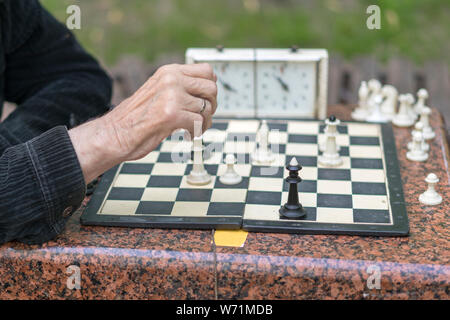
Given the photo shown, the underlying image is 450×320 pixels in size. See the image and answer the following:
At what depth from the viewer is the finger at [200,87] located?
171 centimetres

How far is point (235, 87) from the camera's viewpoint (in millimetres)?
2496

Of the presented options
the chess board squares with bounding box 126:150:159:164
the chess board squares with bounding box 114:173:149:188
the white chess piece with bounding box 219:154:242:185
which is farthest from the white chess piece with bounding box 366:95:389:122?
the chess board squares with bounding box 114:173:149:188

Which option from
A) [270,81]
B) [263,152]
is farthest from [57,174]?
[270,81]

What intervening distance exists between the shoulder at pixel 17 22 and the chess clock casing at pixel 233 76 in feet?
2.04

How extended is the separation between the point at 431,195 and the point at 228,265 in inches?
26.2

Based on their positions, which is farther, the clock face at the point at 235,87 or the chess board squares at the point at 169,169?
the clock face at the point at 235,87

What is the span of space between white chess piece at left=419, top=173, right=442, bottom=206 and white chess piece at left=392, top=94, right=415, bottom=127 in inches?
24.8

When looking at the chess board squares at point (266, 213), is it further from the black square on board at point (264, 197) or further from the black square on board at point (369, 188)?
the black square on board at point (369, 188)

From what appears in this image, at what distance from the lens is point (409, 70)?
4.56 meters

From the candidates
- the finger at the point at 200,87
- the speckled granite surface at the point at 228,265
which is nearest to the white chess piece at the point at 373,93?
the speckled granite surface at the point at 228,265

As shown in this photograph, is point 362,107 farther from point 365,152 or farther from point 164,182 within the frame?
point 164,182

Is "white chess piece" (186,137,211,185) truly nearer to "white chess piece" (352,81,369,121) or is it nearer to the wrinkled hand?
the wrinkled hand
